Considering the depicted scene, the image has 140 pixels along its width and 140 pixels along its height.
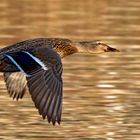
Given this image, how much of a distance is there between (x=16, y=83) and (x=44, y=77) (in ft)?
5.07

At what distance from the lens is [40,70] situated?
10.2 m

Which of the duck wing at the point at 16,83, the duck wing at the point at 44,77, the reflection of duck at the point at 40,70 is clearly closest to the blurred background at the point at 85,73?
the duck wing at the point at 16,83

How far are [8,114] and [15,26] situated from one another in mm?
10128

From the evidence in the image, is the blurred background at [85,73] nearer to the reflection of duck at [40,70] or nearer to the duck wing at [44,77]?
the reflection of duck at [40,70]

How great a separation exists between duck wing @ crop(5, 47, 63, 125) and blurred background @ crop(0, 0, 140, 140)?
2.69ft

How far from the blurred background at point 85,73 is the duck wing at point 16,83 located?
12.2 inches

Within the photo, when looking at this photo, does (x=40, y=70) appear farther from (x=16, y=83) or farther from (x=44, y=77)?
(x=16, y=83)

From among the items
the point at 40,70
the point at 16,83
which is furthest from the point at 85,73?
the point at 40,70

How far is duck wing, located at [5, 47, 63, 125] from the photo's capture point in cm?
966

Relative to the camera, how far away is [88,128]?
1132 centimetres

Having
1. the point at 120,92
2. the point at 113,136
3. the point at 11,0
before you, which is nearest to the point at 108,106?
the point at 120,92

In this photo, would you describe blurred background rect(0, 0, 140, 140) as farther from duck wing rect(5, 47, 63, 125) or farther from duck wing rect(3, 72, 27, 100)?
duck wing rect(5, 47, 63, 125)

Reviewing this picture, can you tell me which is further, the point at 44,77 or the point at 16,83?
the point at 16,83

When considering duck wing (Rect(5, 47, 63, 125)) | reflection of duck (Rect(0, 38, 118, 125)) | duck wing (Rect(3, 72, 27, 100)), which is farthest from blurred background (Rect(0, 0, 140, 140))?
duck wing (Rect(5, 47, 63, 125))
